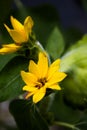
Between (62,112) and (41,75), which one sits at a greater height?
(41,75)

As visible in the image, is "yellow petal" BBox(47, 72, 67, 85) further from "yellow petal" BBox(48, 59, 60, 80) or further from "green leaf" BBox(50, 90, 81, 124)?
"green leaf" BBox(50, 90, 81, 124)

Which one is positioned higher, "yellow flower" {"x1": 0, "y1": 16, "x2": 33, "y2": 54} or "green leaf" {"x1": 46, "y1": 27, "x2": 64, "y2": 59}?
"yellow flower" {"x1": 0, "y1": 16, "x2": 33, "y2": 54}

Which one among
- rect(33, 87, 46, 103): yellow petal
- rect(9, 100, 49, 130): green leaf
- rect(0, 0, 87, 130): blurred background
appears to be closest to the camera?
rect(33, 87, 46, 103): yellow petal

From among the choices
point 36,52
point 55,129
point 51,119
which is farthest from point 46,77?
point 55,129

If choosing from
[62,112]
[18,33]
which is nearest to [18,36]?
[18,33]

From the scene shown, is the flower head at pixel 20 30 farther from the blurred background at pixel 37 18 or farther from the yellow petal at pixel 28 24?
the blurred background at pixel 37 18

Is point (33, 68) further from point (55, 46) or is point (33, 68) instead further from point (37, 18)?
point (37, 18)

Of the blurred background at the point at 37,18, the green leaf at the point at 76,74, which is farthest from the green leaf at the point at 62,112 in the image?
the green leaf at the point at 76,74

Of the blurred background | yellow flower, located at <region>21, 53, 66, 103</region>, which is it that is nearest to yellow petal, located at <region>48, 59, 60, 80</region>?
yellow flower, located at <region>21, 53, 66, 103</region>
